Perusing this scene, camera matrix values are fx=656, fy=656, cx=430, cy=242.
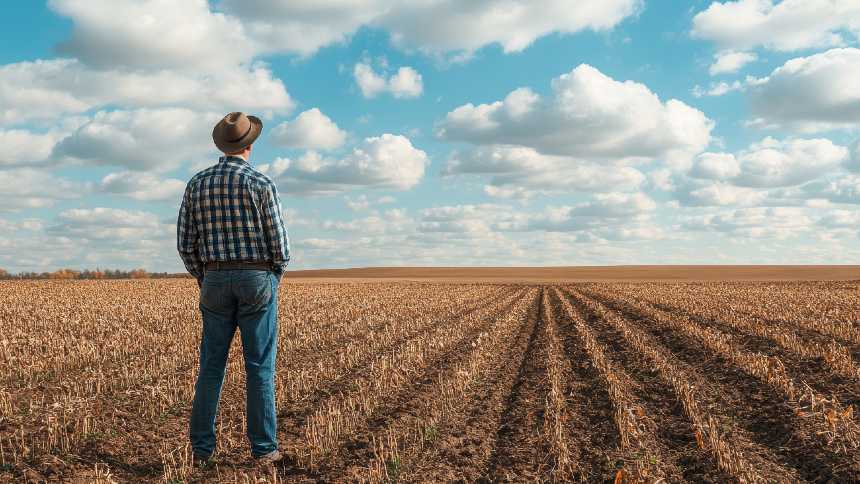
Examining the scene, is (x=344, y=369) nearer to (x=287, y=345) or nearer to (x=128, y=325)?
(x=287, y=345)

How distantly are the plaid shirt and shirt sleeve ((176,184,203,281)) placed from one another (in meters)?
0.07

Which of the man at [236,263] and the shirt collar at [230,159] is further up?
the shirt collar at [230,159]

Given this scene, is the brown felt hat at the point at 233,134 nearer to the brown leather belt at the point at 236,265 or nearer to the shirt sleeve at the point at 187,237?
the shirt sleeve at the point at 187,237

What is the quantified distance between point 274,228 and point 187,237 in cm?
81

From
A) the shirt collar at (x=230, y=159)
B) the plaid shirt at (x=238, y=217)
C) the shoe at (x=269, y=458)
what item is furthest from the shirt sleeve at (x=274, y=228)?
the shoe at (x=269, y=458)

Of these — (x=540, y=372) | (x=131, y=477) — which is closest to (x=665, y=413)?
(x=540, y=372)

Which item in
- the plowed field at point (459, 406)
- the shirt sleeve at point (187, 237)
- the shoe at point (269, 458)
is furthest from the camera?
the plowed field at point (459, 406)

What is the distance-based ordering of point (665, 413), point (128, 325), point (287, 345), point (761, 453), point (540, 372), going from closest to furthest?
point (761, 453)
point (665, 413)
point (540, 372)
point (287, 345)
point (128, 325)

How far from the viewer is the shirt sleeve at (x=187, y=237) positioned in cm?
552

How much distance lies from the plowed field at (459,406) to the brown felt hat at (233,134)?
108 inches

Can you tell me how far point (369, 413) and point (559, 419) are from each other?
7.36 feet

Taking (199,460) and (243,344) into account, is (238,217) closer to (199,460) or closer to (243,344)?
(243,344)

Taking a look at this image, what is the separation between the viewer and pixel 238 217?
17.6 feet

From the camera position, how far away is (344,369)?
1110 cm
